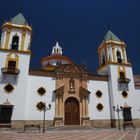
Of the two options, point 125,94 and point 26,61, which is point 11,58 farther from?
point 125,94

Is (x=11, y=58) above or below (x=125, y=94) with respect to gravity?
above

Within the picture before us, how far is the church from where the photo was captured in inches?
761

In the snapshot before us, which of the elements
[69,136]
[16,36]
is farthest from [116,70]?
[69,136]

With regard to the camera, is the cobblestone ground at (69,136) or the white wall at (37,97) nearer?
the cobblestone ground at (69,136)

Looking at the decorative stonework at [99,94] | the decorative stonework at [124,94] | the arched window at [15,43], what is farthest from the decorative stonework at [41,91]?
the decorative stonework at [124,94]

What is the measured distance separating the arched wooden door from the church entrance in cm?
726

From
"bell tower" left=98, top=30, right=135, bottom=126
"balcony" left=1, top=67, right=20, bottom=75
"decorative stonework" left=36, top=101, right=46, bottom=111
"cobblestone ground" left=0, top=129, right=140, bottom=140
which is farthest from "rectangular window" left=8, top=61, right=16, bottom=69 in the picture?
"bell tower" left=98, top=30, right=135, bottom=126

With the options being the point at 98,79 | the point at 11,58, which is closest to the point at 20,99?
the point at 11,58

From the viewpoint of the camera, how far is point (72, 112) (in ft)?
72.1

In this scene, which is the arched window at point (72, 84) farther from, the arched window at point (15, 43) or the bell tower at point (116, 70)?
the arched window at point (15, 43)

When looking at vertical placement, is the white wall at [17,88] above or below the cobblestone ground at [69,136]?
above

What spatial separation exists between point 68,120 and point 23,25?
588 inches

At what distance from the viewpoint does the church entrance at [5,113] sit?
18.1m

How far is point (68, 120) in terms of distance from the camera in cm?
2136
